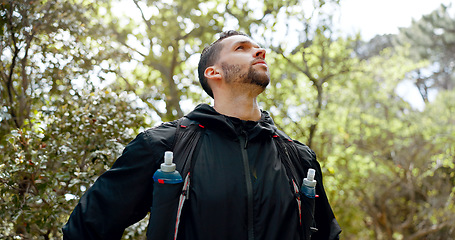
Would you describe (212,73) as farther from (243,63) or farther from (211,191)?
(211,191)

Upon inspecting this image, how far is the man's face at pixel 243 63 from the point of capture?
220 centimetres

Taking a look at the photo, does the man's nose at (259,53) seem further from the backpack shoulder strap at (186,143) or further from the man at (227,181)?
the backpack shoulder strap at (186,143)

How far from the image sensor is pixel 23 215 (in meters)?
3.17

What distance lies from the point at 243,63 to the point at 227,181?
705 millimetres

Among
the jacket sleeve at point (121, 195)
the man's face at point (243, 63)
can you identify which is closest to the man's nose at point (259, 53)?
the man's face at point (243, 63)

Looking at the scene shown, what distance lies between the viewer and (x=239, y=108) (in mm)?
2199

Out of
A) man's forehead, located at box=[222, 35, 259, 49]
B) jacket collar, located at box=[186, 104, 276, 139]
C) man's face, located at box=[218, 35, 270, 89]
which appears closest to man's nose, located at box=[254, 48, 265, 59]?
man's face, located at box=[218, 35, 270, 89]

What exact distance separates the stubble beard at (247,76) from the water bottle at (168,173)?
653 millimetres

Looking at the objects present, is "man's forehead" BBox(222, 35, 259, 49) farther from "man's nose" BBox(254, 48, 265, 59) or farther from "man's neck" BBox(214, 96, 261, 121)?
"man's neck" BBox(214, 96, 261, 121)

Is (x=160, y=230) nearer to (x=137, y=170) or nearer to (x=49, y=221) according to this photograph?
(x=137, y=170)

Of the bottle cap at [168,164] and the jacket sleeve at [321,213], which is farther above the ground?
the bottle cap at [168,164]

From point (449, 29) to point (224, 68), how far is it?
1064 inches

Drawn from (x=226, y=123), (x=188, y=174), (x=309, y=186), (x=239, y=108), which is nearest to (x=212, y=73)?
(x=239, y=108)

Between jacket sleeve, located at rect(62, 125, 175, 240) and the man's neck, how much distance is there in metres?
0.37
